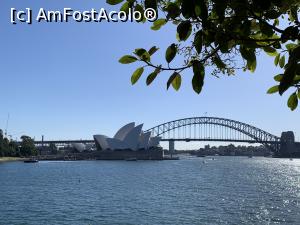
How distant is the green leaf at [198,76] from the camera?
279 centimetres

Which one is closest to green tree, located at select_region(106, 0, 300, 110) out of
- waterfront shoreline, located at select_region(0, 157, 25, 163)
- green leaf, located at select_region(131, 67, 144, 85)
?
green leaf, located at select_region(131, 67, 144, 85)

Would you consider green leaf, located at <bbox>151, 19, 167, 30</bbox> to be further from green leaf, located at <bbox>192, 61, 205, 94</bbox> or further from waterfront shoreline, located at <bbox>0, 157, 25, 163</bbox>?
waterfront shoreline, located at <bbox>0, 157, 25, 163</bbox>

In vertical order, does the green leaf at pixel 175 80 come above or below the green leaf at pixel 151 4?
below

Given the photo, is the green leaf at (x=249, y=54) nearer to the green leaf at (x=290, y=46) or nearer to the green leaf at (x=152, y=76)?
the green leaf at (x=290, y=46)

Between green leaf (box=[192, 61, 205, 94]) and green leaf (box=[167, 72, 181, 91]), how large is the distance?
16cm

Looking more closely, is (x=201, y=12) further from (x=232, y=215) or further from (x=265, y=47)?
(x=232, y=215)

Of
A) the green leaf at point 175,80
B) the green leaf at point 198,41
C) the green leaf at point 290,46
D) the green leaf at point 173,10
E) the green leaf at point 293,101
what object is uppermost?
the green leaf at point 173,10

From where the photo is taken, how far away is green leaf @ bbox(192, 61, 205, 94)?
279cm

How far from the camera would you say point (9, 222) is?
117 ft

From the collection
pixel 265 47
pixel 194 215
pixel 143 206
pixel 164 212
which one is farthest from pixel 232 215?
pixel 265 47

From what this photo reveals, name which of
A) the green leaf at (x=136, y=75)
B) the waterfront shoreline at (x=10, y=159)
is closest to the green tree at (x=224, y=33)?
the green leaf at (x=136, y=75)

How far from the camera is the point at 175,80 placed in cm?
298

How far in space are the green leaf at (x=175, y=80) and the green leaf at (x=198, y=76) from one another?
0.52ft

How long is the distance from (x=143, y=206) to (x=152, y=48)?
4451 centimetres
